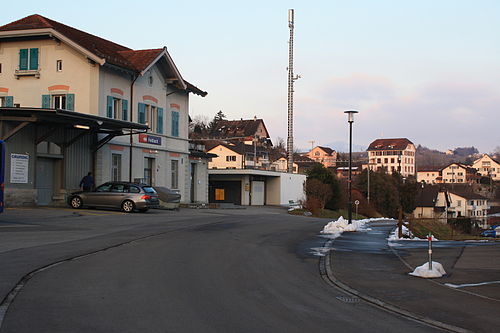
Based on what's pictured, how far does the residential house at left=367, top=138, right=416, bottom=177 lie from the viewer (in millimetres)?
168375

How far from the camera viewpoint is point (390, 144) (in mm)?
172125

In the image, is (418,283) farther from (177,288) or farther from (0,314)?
(0,314)

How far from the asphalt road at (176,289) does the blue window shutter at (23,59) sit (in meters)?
19.5

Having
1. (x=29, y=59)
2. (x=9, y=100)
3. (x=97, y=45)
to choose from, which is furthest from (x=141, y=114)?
(x=9, y=100)

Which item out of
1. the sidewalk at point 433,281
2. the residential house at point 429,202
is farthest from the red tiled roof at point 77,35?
the residential house at point 429,202

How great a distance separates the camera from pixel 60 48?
3581 cm

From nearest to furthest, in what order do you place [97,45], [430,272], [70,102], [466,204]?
[430,272], [70,102], [97,45], [466,204]

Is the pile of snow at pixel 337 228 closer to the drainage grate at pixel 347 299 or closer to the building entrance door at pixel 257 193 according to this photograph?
the drainage grate at pixel 347 299

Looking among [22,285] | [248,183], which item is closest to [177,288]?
[22,285]

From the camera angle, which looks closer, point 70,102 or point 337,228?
point 337,228

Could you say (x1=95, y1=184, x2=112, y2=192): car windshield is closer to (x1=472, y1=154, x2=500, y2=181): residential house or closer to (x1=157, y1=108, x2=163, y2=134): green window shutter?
(x1=157, y1=108, x2=163, y2=134): green window shutter

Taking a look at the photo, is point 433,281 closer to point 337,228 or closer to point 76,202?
point 337,228

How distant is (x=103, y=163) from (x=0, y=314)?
2819 centimetres

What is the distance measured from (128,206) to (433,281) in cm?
2132
